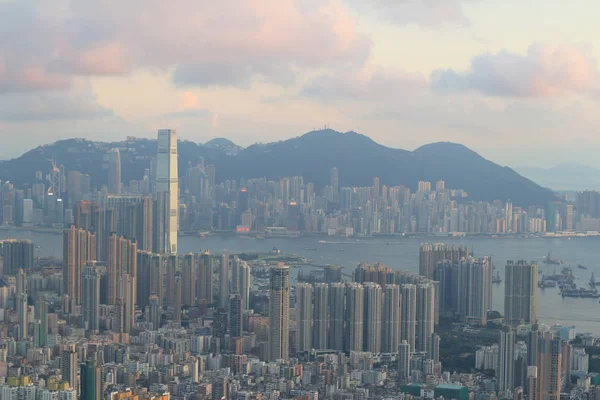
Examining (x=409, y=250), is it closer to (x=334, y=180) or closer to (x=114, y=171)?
(x=114, y=171)

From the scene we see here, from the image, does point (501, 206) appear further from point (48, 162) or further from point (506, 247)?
point (48, 162)

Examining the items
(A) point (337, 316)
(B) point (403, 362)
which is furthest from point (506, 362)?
(A) point (337, 316)

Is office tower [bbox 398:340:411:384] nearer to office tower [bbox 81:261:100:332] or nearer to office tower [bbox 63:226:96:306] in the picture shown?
office tower [bbox 81:261:100:332]

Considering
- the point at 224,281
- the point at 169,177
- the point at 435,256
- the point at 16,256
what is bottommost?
the point at 224,281

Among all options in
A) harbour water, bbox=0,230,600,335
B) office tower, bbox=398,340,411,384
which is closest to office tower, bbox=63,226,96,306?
harbour water, bbox=0,230,600,335

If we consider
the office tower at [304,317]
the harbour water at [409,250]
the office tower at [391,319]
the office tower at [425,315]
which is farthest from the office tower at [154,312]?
the harbour water at [409,250]

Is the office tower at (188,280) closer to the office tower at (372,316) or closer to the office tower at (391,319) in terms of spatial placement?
the office tower at (372,316)

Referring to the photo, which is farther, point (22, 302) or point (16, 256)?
point (16, 256)
